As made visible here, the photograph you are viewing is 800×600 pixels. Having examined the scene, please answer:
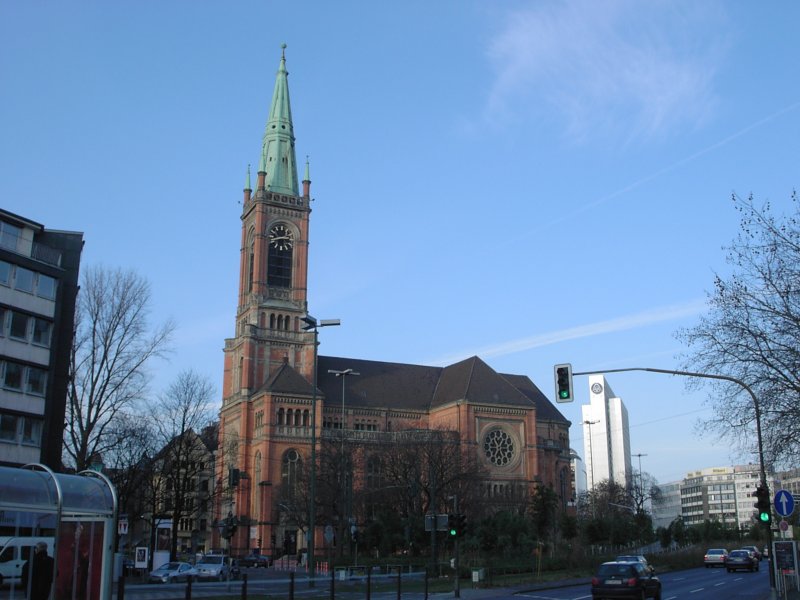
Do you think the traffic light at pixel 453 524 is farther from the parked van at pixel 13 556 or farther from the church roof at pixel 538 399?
the church roof at pixel 538 399

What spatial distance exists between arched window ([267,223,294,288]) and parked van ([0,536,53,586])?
79.0 meters

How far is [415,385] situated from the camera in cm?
9844

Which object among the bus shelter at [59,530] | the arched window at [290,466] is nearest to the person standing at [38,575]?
the bus shelter at [59,530]

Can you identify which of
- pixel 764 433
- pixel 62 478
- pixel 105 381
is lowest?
pixel 62 478

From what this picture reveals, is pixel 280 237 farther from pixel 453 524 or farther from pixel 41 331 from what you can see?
pixel 453 524

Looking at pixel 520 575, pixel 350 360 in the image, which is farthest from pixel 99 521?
pixel 350 360

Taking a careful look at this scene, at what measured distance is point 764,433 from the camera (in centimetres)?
2955

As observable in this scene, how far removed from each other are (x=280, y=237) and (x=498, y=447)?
34.2m

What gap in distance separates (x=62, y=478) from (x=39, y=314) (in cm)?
3011

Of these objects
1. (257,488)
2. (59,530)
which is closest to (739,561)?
(59,530)

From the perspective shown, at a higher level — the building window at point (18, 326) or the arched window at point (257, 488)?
the building window at point (18, 326)

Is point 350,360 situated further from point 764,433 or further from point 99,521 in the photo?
point 99,521

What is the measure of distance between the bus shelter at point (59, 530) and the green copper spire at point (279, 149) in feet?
273

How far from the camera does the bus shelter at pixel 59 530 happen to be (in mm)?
15547
